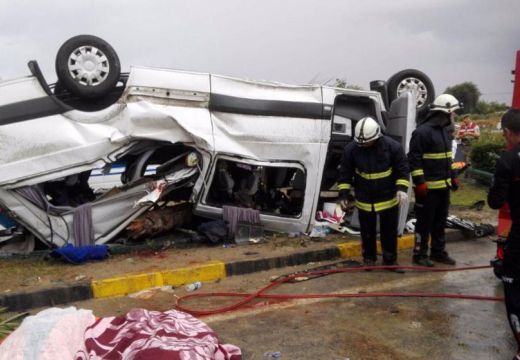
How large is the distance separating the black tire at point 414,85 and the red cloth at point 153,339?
4862mm

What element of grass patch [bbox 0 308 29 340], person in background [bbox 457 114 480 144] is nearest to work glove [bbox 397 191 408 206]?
grass patch [bbox 0 308 29 340]

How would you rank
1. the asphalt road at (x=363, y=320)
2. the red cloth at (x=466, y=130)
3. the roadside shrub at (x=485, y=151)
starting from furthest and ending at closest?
the red cloth at (x=466, y=130) < the roadside shrub at (x=485, y=151) < the asphalt road at (x=363, y=320)

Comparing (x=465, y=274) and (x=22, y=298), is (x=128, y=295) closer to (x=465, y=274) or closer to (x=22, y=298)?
(x=22, y=298)

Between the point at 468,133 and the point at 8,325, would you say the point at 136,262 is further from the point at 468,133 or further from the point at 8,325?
the point at 468,133

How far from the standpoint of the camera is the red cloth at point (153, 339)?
2.82 meters

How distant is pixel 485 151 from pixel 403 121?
7359mm

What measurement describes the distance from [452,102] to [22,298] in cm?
470

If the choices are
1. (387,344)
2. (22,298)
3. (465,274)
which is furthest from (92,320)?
(465,274)

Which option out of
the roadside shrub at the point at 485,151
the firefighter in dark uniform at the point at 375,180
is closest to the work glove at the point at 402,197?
the firefighter in dark uniform at the point at 375,180

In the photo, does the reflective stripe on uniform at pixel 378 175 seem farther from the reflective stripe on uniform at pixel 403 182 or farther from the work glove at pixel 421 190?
the work glove at pixel 421 190

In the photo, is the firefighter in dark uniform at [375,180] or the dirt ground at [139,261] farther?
the firefighter in dark uniform at [375,180]

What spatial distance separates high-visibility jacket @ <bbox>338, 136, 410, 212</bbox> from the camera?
5.55 meters

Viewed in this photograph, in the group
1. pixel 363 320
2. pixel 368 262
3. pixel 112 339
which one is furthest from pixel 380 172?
pixel 112 339

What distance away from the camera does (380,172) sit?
5.56 meters
